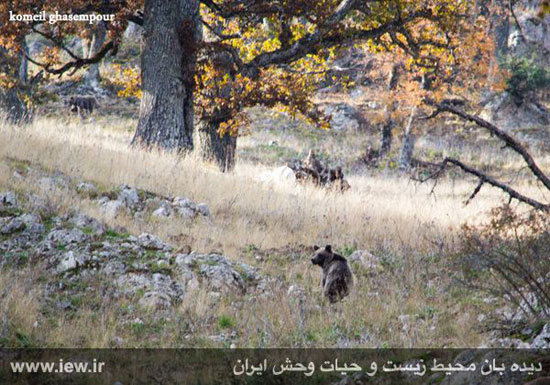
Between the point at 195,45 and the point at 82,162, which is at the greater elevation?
the point at 195,45

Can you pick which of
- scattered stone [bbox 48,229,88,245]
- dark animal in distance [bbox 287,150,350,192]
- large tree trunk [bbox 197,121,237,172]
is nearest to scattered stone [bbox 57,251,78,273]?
scattered stone [bbox 48,229,88,245]

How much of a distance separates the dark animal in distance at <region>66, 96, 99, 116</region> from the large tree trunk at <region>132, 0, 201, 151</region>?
14.5m

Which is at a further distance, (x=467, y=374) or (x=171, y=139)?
(x=171, y=139)

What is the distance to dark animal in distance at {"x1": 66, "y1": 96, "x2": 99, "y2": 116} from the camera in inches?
1111

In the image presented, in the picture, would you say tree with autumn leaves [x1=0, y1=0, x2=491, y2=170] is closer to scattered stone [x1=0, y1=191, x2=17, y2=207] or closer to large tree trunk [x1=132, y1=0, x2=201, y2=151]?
large tree trunk [x1=132, y1=0, x2=201, y2=151]

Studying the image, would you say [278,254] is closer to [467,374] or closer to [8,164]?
[8,164]

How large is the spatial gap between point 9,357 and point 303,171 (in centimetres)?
1198

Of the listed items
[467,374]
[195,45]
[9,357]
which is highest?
[195,45]

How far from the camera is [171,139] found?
14.6 m

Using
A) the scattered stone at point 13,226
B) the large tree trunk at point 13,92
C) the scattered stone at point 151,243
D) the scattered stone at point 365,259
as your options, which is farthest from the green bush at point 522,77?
the scattered stone at point 13,226

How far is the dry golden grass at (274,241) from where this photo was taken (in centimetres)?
609

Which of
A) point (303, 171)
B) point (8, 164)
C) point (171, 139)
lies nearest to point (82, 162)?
point (8, 164)

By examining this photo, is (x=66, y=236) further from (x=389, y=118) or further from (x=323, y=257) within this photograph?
(x=389, y=118)

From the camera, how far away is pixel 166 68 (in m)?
14.4
